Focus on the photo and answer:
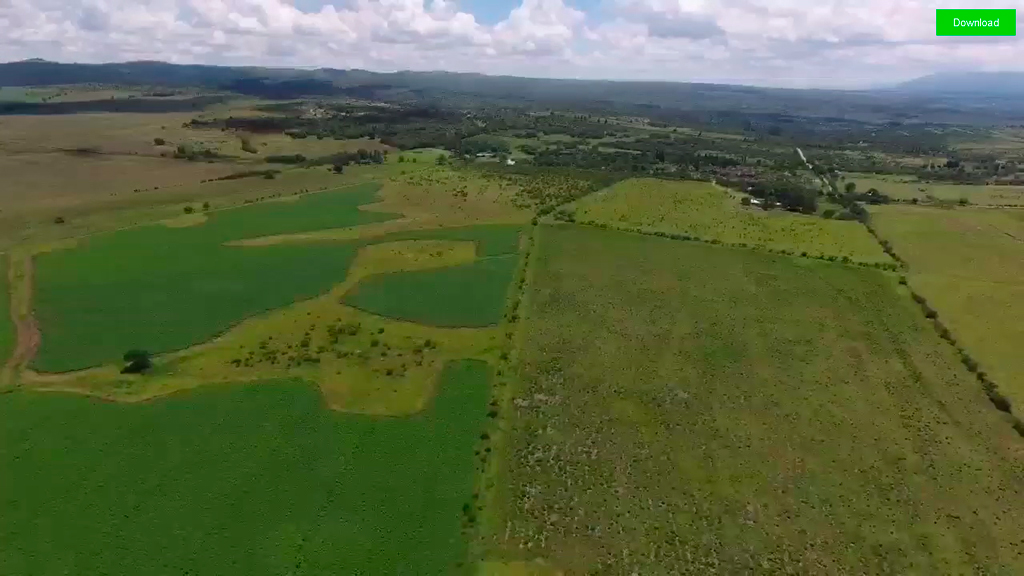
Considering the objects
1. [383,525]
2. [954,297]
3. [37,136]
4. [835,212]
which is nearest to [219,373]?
[383,525]

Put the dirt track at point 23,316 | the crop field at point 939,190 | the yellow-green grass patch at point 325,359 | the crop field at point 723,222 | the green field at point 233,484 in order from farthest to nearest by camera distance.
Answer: the crop field at point 939,190
the crop field at point 723,222
the dirt track at point 23,316
the yellow-green grass patch at point 325,359
the green field at point 233,484

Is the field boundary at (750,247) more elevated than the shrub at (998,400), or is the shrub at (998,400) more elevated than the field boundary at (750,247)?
the field boundary at (750,247)

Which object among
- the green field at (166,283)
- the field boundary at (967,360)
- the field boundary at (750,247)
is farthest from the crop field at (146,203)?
the field boundary at (967,360)

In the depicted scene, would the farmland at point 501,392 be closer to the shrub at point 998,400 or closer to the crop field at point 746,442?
the crop field at point 746,442

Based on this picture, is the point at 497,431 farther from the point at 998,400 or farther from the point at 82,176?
the point at 82,176

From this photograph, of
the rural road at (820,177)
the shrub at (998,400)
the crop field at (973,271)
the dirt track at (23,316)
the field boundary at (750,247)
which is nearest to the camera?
the shrub at (998,400)

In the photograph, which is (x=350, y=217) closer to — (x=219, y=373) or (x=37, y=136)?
(x=219, y=373)
